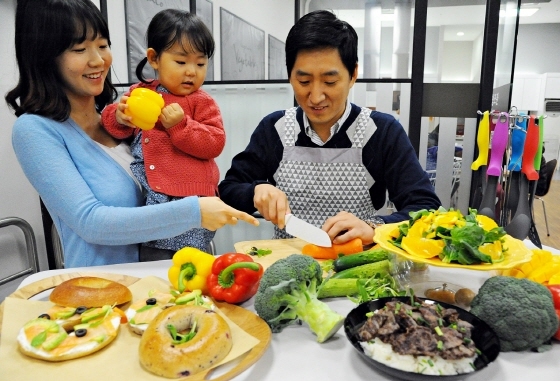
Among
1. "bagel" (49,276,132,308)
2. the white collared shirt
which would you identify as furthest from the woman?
the white collared shirt

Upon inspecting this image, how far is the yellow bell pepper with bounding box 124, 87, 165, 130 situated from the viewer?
4.56 feet

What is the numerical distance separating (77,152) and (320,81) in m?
0.91

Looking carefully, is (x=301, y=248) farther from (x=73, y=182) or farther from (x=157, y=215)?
(x=73, y=182)

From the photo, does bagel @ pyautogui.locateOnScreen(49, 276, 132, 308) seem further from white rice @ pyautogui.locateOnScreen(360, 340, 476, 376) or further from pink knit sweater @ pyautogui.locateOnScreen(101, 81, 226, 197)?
white rice @ pyautogui.locateOnScreen(360, 340, 476, 376)

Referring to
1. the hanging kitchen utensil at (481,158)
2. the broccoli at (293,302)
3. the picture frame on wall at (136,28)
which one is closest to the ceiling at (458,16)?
the picture frame on wall at (136,28)

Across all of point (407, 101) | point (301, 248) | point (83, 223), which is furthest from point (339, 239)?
point (407, 101)

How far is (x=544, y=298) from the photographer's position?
85 cm

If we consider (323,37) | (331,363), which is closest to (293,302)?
(331,363)

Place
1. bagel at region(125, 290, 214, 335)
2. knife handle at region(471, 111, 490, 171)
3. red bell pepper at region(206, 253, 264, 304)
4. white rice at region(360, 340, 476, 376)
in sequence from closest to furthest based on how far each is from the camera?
white rice at region(360, 340, 476, 376), bagel at region(125, 290, 214, 335), red bell pepper at region(206, 253, 264, 304), knife handle at region(471, 111, 490, 171)

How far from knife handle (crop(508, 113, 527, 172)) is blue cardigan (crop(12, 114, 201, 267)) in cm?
176

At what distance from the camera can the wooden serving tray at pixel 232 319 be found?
2.60 ft

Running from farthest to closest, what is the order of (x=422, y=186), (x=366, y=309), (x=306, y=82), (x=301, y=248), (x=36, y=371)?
(x=422, y=186)
(x=306, y=82)
(x=301, y=248)
(x=366, y=309)
(x=36, y=371)

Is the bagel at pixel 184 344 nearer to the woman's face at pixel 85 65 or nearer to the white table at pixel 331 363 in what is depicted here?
the white table at pixel 331 363

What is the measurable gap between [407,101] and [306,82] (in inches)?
46.9
